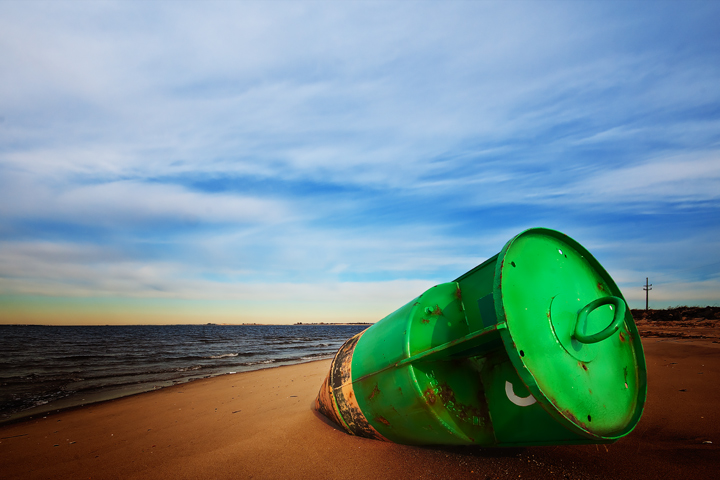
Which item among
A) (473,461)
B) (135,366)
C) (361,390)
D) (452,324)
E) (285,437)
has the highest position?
(452,324)

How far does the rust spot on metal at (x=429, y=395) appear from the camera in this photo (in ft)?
9.11

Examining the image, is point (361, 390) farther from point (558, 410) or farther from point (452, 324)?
point (558, 410)

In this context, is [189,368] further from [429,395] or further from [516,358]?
[516,358]

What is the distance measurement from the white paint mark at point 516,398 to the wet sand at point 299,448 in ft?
1.94

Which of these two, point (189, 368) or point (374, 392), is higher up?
point (374, 392)

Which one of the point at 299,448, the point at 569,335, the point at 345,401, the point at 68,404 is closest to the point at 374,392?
the point at 345,401

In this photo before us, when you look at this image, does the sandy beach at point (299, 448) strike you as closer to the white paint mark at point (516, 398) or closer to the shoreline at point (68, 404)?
the shoreline at point (68, 404)

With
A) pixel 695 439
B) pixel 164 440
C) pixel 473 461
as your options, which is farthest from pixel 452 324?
pixel 164 440

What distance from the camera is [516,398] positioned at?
254 cm

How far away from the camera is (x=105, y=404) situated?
752cm

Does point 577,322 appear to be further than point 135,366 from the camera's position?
No

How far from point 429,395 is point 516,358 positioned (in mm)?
1060


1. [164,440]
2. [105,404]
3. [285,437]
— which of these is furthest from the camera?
[105,404]

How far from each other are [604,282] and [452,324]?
1.29 meters
